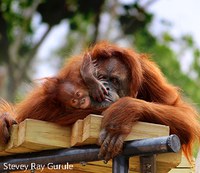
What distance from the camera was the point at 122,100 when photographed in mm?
3576

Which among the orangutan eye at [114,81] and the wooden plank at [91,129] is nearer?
the wooden plank at [91,129]

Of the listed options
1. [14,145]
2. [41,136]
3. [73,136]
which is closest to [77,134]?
[73,136]

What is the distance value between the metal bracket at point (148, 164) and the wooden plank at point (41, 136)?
0.38 meters

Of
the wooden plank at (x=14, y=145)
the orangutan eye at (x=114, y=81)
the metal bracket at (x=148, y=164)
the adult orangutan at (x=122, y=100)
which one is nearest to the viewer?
the metal bracket at (x=148, y=164)

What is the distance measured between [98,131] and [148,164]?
0.92ft

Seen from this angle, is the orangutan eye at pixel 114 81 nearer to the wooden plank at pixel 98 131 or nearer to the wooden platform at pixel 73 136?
the wooden platform at pixel 73 136

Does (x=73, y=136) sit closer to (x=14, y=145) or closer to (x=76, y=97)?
(x=14, y=145)

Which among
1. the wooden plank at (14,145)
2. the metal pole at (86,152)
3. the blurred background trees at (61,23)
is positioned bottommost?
the metal pole at (86,152)

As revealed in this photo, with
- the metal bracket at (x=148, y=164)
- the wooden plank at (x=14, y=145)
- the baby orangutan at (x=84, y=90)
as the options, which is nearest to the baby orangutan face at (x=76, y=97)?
the baby orangutan at (x=84, y=90)

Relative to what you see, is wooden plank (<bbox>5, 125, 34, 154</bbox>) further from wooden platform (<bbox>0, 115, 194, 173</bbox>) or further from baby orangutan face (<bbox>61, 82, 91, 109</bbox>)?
baby orangutan face (<bbox>61, 82, 91, 109</bbox>)

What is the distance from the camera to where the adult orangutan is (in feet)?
11.6

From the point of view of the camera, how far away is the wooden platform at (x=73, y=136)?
3.20 meters

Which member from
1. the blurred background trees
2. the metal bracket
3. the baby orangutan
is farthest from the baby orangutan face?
the blurred background trees

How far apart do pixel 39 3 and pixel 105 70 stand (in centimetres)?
990
